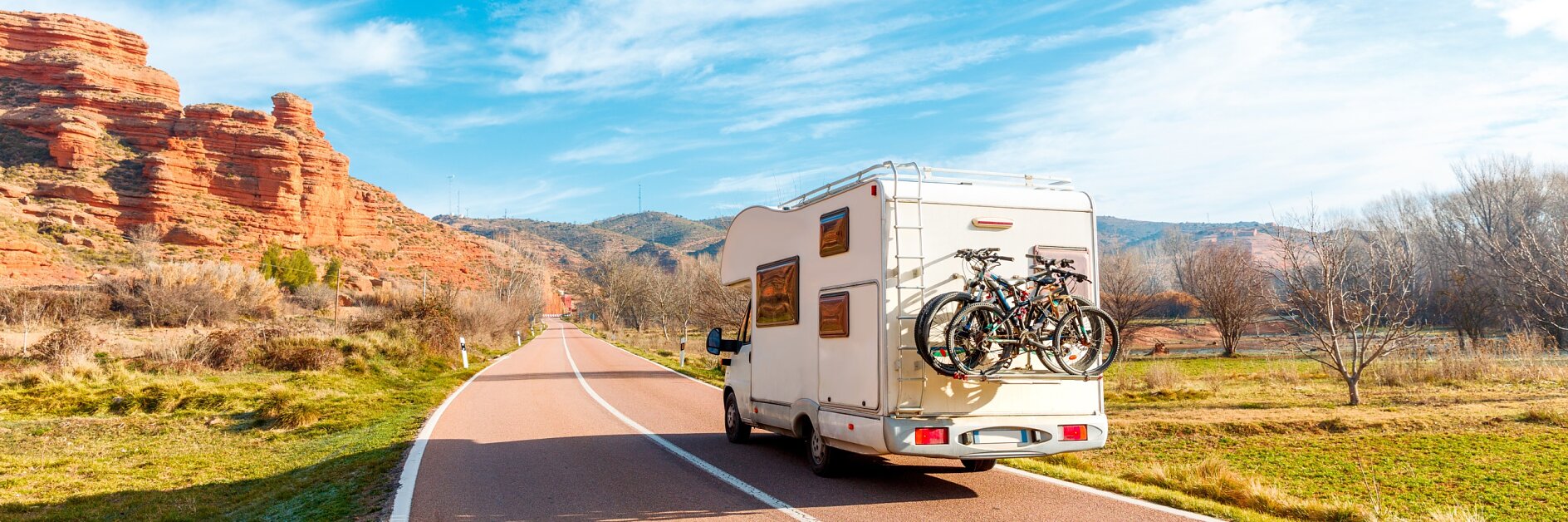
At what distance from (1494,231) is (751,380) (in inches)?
2416

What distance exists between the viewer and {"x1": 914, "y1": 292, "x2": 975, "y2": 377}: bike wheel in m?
6.99

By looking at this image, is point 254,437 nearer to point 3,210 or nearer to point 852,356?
point 852,356

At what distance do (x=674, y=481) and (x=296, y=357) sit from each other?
19453 millimetres

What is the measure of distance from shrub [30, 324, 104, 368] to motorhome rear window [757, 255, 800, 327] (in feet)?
61.5

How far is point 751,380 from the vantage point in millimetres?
10492

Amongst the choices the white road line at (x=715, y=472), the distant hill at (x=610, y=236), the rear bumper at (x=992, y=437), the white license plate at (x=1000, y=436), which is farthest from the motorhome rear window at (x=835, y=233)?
the distant hill at (x=610, y=236)

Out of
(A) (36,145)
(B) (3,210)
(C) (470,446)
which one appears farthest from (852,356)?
(A) (36,145)

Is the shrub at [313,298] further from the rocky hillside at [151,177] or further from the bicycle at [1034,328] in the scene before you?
the bicycle at [1034,328]

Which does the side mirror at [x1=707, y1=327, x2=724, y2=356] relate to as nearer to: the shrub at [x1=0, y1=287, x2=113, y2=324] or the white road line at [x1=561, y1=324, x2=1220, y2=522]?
the white road line at [x1=561, y1=324, x2=1220, y2=522]

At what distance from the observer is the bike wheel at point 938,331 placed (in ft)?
22.9

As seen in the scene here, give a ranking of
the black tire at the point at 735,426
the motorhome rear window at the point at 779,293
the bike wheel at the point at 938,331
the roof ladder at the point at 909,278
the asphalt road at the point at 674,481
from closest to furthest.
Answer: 1. the asphalt road at the point at 674,481
2. the bike wheel at the point at 938,331
3. the roof ladder at the point at 909,278
4. the motorhome rear window at the point at 779,293
5. the black tire at the point at 735,426

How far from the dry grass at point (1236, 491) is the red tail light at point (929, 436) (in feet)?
7.79

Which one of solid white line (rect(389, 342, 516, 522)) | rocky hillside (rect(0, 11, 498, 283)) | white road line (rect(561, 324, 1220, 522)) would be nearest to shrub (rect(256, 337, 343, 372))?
solid white line (rect(389, 342, 516, 522))

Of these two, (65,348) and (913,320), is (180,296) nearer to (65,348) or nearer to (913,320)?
(65,348)
